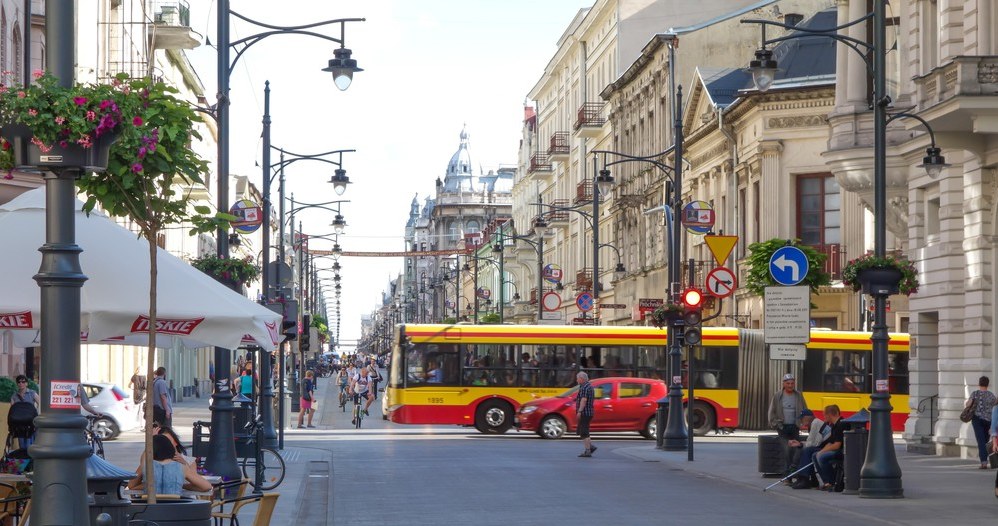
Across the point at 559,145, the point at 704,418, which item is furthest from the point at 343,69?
the point at 559,145

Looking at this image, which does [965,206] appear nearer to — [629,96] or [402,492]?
[402,492]

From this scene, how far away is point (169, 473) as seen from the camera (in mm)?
13516

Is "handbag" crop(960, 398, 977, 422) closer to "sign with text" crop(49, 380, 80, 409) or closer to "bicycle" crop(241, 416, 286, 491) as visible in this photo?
"bicycle" crop(241, 416, 286, 491)

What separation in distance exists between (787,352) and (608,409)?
15.5 m

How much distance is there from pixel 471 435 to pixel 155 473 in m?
29.2

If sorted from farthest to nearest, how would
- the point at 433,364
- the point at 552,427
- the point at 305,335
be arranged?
the point at 433,364
the point at 552,427
the point at 305,335

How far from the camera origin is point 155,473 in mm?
13531

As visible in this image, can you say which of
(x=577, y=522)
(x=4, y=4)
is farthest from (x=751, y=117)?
(x=577, y=522)

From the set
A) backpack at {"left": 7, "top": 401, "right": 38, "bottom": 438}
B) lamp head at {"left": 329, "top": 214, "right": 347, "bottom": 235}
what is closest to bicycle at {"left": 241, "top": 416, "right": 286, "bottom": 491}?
backpack at {"left": 7, "top": 401, "right": 38, "bottom": 438}

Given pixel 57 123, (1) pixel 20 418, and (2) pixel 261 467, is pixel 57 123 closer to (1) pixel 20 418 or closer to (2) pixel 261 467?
(1) pixel 20 418

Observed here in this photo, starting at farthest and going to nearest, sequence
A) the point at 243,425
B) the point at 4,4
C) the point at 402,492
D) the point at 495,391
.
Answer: the point at 495,391 < the point at 4,4 < the point at 243,425 < the point at 402,492

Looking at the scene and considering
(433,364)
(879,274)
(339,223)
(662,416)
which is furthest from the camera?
(339,223)

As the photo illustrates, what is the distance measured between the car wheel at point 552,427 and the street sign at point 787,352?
16.1 m

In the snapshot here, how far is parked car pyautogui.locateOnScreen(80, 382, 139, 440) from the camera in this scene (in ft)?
122
